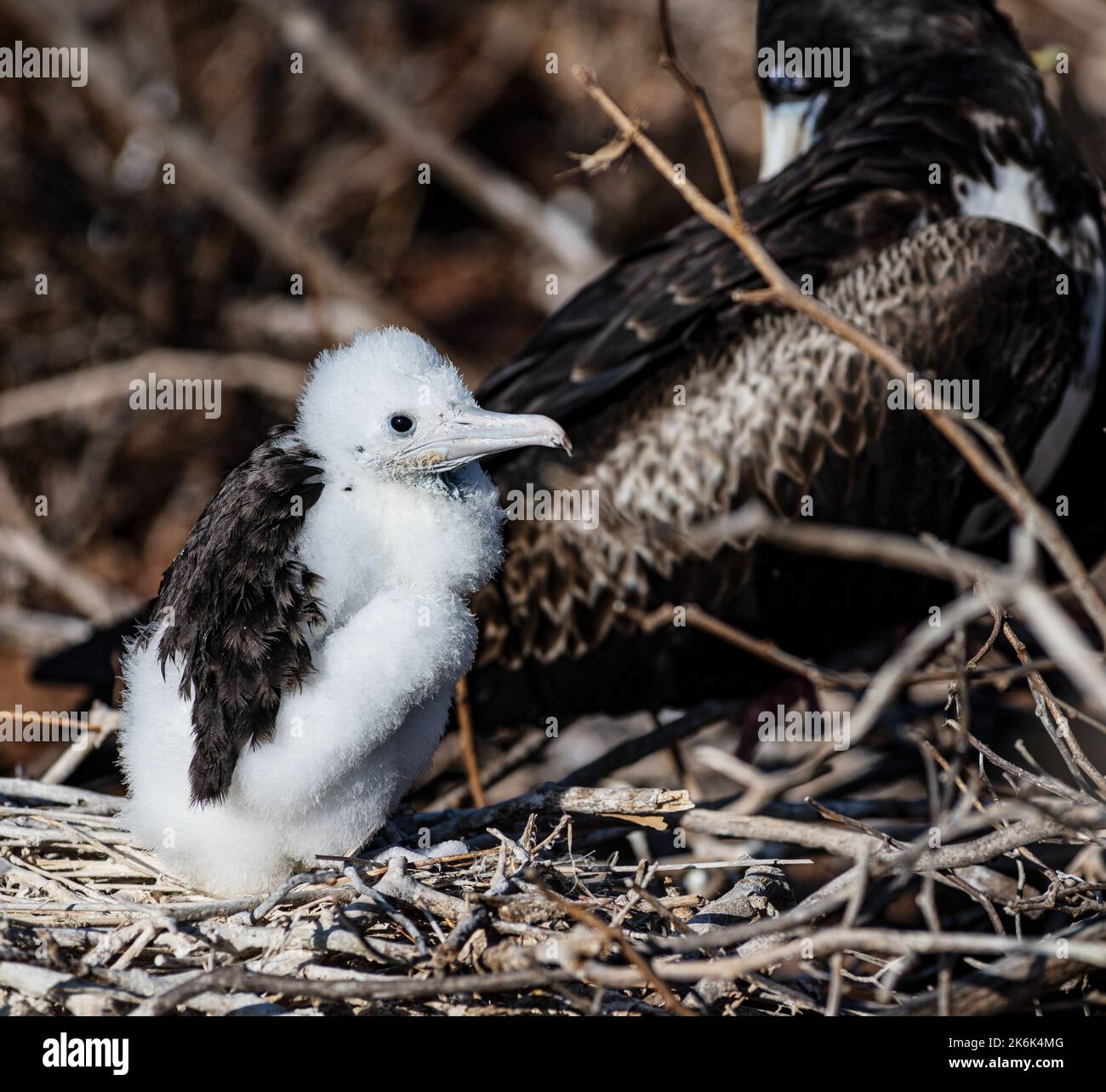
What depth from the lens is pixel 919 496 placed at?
435 cm

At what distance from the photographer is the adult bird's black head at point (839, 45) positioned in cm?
503

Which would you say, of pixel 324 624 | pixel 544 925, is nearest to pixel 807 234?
pixel 324 624

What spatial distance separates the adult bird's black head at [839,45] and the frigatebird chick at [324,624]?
2742 millimetres

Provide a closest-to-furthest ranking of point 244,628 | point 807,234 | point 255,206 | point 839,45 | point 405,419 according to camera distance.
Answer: point 244,628 → point 405,419 → point 807,234 → point 839,45 → point 255,206

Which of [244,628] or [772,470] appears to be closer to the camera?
[244,628]

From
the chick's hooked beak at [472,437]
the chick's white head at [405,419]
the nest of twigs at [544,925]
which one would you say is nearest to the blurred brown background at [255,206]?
the nest of twigs at [544,925]

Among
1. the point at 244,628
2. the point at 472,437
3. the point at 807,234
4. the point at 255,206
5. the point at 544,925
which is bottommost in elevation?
the point at 544,925

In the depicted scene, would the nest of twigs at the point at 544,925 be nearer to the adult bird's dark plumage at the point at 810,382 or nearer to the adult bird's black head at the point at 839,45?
the adult bird's dark plumage at the point at 810,382

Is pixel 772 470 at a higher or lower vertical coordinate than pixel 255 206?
lower

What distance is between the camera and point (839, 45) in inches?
201

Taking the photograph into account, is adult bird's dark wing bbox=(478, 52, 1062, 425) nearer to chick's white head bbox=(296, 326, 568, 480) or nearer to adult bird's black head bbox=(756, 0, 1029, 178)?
adult bird's black head bbox=(756, 0, 1029, 178)

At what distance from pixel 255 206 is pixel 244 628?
4601 millimetres

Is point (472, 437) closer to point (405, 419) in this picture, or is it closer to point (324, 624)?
point (405, 419)
